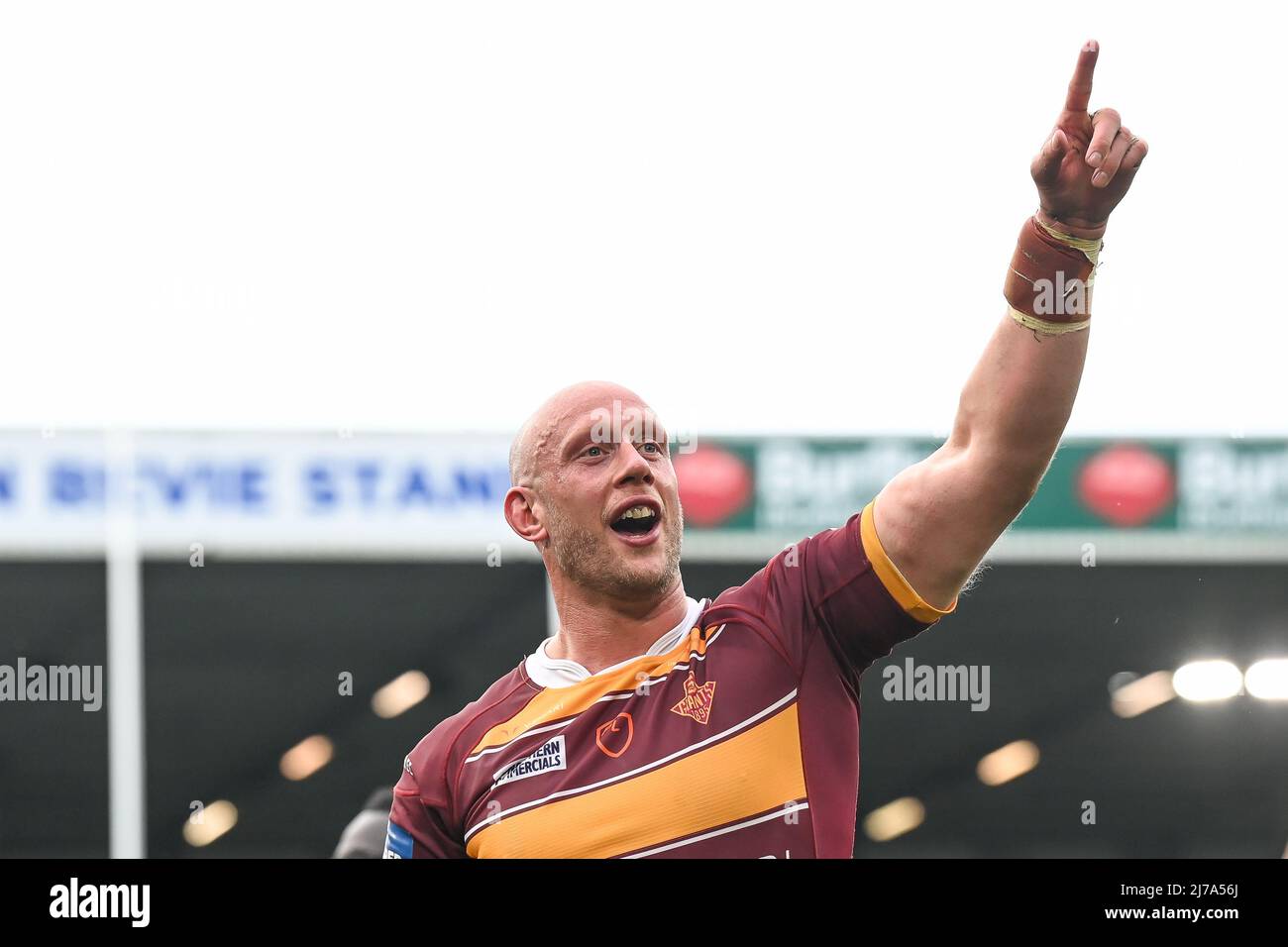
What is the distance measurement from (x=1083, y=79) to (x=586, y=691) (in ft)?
5.18

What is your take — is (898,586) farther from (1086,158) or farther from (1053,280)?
(1086,158)

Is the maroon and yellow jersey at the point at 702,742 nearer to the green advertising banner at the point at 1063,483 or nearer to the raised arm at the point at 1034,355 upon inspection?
the raised arm at the point at 1034,355

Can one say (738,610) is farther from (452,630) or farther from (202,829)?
(202,829)

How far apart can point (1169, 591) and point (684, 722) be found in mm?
5637

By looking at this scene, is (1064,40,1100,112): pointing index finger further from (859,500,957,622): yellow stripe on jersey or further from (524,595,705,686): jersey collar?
(524,595,705,686): jersey collar

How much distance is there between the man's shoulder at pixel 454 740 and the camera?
10.1 ft

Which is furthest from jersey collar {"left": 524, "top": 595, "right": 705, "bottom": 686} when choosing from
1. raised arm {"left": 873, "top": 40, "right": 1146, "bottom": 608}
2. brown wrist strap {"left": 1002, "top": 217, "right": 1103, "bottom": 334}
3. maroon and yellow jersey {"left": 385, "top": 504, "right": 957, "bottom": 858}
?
brown wrist strap {"left": 1002, "top": 217, "right": 1103, "bottom": 334}

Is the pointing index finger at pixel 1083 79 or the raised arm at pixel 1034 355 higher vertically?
the pointing index finger at pixel 1083 79

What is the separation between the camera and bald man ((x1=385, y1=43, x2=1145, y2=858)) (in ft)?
8.64

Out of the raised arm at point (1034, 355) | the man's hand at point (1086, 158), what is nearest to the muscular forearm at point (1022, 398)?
the raised arm at point (1034, 355)

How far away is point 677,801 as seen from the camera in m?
2.78

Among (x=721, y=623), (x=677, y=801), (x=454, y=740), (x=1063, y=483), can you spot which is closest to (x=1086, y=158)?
(x=721, y=623)
